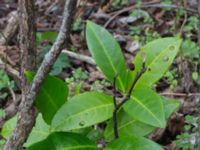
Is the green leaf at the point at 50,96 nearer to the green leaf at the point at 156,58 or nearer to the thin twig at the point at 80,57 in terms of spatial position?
the green leaf at the point at 156,58

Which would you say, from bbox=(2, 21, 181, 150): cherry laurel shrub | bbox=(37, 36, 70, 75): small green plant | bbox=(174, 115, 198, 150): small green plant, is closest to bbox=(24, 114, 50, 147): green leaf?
bbox=(2, 21, 181, 150): cherry laurel shrub

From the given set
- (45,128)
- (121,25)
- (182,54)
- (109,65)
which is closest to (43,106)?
(45,128)

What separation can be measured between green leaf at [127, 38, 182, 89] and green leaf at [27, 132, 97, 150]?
0.26m

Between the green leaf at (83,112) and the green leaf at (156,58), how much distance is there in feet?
0.43

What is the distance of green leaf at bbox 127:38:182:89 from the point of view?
1.70 metres

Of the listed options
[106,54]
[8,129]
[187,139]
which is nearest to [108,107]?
[106,54]

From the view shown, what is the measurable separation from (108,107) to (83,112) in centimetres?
10

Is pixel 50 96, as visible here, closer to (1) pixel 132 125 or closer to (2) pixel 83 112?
(2) pixel 83 112

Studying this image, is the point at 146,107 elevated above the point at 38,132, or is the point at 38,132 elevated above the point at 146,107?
the point at 146,107

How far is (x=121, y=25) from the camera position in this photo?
3.55 m

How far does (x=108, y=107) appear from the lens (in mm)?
1624

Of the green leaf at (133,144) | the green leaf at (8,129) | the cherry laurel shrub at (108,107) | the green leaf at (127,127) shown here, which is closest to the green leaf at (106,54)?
the cherry laurel shrub at (108,107)

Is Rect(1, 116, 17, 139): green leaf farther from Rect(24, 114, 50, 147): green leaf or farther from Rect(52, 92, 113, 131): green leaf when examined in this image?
Rect(52, 92, 113, 131): green leaf

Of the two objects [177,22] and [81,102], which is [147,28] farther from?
[81,102]
